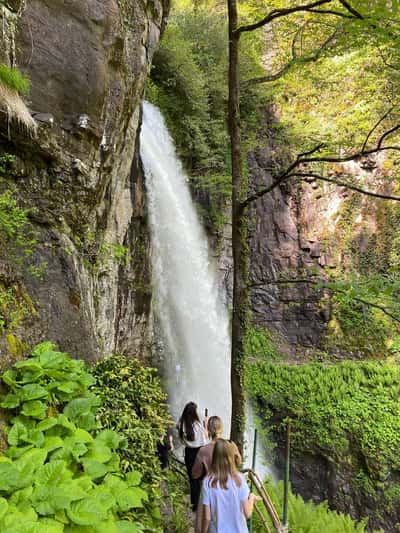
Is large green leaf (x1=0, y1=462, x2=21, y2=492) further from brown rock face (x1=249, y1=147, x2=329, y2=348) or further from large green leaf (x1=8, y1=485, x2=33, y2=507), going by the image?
brown rock face (x1=249, y1=147, x2=329, y2=348)

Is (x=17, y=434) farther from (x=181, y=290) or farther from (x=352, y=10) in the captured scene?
(x=181, y=290)

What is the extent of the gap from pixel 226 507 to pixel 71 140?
15.3ft

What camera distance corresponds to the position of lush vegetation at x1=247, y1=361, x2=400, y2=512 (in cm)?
1032

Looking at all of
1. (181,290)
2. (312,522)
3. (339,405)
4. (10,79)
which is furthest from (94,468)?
(339,405)

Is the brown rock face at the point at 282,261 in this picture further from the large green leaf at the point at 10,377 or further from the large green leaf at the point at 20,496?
the large green leaf at the point at 20,496

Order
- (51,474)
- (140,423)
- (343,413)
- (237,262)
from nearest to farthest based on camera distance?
1. (51,474)
2. (140,423)
3. (237,262)
4. (343,413)

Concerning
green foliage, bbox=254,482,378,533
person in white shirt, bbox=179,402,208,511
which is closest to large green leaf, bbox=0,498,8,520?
person in white shirt, bbox=179,402,208,511

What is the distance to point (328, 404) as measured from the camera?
11555 mm

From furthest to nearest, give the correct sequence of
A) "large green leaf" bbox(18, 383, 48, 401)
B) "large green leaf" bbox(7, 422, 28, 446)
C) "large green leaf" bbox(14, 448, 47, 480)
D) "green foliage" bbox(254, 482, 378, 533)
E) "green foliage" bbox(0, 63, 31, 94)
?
"green foliage" bbox(254, 482, 378, 533) < "green foliage" bbox(0, 63, 31, 94) < "large green leaf" bbox(18, 383, 48, 401) < "large green leaf" bbox(7, 422, 28, 446) < "large green leaf" bbox(14, 448, 47, 480)

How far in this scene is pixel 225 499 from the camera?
2627 mm

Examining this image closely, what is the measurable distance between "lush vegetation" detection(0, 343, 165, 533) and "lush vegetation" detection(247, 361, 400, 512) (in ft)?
32.8

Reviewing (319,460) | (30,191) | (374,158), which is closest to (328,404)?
(319,460)

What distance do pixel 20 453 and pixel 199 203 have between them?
1188 centimetres

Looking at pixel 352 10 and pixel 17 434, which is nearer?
pixel 17 434
